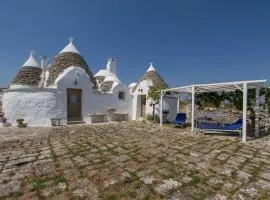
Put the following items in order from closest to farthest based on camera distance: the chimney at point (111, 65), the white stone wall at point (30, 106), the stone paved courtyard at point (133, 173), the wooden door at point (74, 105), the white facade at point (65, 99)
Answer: the stone paved courtyard at point (133, 173) → the white stone wall at point (30, 106) → the white facade at point (65, 99) → the wooden door at point (74, 105) → the chimney at point (111, 65)

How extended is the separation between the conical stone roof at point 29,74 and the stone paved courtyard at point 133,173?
29.4ft

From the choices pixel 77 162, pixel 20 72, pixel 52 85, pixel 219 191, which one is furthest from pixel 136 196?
pixel 20 72

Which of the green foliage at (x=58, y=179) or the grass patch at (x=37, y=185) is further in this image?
the green foliage at (x=58, y=179)

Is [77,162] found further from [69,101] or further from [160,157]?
[69,101]

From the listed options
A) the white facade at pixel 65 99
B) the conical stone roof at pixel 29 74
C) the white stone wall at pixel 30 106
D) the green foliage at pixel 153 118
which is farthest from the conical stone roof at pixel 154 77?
the conical stone roof at pixel 29 74

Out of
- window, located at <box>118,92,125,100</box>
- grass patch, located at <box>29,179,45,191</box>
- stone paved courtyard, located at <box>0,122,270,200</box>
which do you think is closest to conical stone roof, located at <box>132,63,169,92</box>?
window, located at <box>118,92,125,100</box>

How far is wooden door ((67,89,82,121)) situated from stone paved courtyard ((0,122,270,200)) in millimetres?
7782

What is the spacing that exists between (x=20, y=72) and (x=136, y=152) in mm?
13249

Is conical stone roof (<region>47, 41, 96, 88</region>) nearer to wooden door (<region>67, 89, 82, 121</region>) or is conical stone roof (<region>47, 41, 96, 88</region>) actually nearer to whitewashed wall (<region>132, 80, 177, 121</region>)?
wooden door (<region>67, 89, 82, 121</region>)

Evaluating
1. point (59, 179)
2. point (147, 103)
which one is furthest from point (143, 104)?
point (59, 179)

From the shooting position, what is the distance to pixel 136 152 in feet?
17.7

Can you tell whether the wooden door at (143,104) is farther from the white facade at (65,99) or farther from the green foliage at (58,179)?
the green foliage at (58,179)

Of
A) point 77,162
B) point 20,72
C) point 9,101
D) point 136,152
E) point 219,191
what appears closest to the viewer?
point 219,191

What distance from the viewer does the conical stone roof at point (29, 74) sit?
13.4 m
